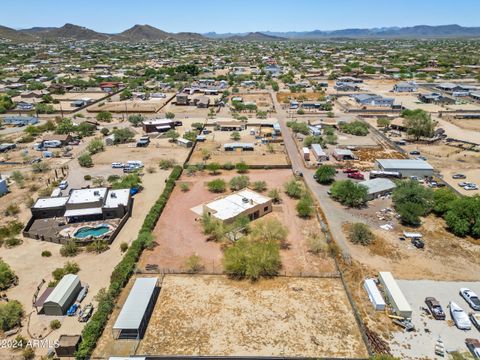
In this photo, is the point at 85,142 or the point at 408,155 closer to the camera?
the point at 408,155

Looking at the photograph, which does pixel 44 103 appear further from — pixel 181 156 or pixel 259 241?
pixel 259 241

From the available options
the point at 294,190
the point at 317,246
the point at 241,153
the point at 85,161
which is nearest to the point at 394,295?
the point at 317,246

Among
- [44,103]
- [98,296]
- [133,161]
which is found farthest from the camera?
[44,103]

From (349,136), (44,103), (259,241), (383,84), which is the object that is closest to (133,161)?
(259,241)

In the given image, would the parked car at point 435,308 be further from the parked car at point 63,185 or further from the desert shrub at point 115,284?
the parked car at point 63,185

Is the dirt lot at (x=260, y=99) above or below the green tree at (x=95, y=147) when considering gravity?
above

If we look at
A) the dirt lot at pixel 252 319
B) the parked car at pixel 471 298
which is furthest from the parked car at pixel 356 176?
the dirt lot at pixel 252 319
